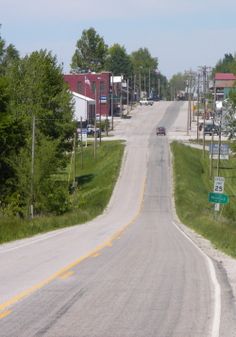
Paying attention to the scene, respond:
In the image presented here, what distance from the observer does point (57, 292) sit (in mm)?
14383

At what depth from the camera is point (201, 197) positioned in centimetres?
7738

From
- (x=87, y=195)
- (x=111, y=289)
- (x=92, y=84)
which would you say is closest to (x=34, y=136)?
(x=87, y=195)

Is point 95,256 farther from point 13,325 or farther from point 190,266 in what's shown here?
point 13,325

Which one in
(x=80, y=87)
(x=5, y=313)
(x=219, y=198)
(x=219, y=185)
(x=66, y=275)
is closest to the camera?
(x=5, y=313)

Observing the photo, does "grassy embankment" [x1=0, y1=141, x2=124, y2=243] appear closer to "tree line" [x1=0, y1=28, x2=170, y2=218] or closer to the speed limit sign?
"tree line" [x1=0, y1=28, x2=170, y2=218]

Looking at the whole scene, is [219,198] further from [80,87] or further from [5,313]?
[80,87]

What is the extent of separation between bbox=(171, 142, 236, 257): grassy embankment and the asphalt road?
528 cm

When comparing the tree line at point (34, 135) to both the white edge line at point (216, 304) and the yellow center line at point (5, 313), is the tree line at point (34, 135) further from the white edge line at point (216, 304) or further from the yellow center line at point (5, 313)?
the yellow center line at point (5, 313)

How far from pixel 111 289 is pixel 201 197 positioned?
206ft

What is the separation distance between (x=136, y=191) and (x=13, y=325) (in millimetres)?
67712

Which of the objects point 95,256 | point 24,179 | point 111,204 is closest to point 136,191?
point 111,204

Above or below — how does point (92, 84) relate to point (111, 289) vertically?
above

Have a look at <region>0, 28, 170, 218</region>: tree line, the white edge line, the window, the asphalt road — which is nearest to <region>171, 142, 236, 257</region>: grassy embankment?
the asphalt road

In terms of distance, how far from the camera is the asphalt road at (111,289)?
11.1 metres
